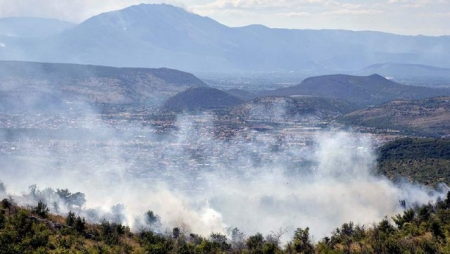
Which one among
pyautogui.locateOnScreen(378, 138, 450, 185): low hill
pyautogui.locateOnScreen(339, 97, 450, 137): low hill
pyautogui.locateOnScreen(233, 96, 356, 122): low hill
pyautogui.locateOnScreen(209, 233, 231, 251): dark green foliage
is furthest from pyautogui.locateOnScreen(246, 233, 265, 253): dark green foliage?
pyautogui.locateOnScreen(233, 96, 356, 122): low hill

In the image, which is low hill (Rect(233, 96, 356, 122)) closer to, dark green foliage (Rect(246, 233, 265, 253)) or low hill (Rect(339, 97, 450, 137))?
low hill (Rect(339, 97, 450, 137))

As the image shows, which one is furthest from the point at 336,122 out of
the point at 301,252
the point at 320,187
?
the point at 301,252

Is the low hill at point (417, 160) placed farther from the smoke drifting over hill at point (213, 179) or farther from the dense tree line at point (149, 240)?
the dense tree line at point (149, 240)

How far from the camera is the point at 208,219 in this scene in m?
77.7

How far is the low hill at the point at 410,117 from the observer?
150250 mm

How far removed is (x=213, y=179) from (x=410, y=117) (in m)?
91.8

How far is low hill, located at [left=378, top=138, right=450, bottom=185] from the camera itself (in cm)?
8788

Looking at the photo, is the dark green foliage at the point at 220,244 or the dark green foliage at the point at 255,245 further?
the dark green foliage at the point at 220,244

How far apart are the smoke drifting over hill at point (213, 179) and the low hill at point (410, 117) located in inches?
886

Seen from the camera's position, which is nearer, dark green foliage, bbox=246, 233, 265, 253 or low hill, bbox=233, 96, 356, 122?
dark green foliage, bbox=246, 233, 265, 253

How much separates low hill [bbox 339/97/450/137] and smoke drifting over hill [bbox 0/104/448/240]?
2251cm

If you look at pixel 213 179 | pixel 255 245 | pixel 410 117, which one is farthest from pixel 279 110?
pixel 255 245

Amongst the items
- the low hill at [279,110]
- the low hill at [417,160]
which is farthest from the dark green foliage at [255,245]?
the low hill at [279,110]

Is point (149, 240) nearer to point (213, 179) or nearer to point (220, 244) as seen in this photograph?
point (220, 244)
